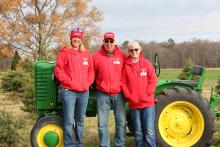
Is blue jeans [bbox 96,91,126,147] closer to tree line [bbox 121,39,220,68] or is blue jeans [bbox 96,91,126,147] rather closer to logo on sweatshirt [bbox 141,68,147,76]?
logo on sweatshirt [bbox 141,68,147,76]

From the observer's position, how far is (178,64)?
208 ft

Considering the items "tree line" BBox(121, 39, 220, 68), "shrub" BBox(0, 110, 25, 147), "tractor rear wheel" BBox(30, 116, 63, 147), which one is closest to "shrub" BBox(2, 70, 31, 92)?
"shrub" BBox(0, 110, 25, 147)

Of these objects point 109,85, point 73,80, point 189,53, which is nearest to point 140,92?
point 109,85

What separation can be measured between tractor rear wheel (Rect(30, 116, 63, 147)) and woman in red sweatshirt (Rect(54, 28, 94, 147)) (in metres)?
0.21

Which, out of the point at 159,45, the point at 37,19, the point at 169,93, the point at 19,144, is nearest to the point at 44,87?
the point at 19,144

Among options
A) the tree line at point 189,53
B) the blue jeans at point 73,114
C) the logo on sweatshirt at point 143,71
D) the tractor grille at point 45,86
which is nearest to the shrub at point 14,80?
the tractor grille at point 45,86

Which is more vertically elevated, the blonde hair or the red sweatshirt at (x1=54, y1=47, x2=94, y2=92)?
the blonde hair

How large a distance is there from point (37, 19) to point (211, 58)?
42356mm

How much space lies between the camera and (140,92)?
6.30 metres

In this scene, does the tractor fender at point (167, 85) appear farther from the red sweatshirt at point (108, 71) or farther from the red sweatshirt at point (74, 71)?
the red sweatshirt at point (74, 71)

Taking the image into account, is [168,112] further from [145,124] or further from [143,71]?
[143,71]

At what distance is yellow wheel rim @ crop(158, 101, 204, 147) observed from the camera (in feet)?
22.6

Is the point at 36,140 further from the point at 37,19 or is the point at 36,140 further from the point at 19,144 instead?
the point at 37,19

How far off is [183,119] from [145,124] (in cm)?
89
